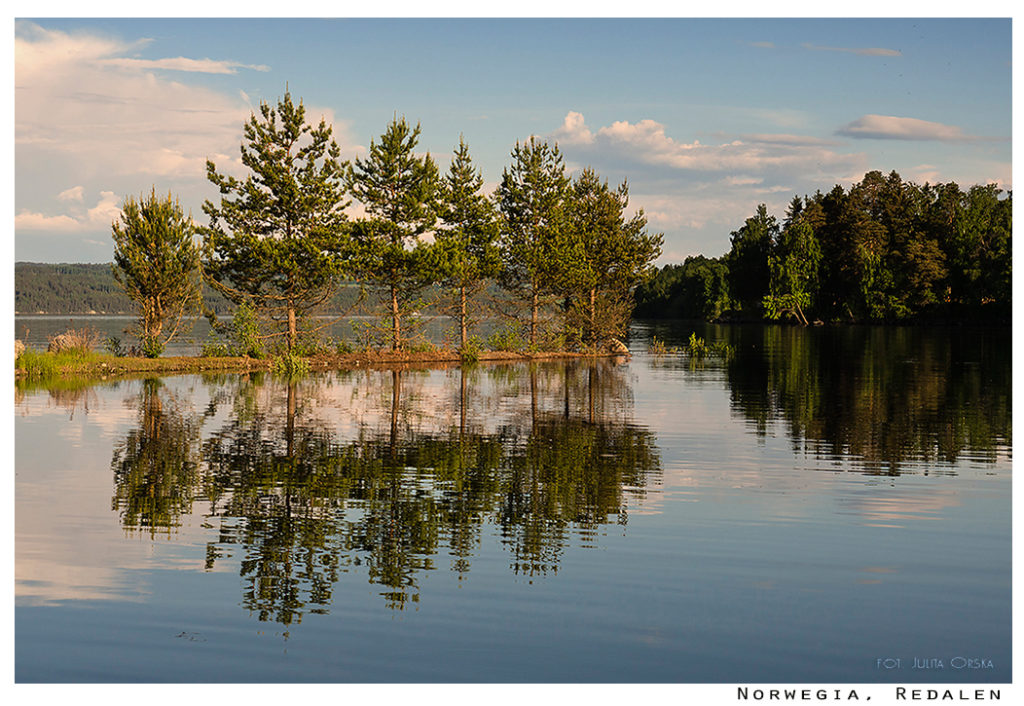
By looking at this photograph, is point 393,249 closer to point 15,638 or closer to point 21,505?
point 21,505

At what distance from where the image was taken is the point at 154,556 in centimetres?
1054

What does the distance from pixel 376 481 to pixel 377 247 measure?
26959 mm

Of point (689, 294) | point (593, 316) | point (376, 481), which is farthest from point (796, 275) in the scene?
point (376, 481)

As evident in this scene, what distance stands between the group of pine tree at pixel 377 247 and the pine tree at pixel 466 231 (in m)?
0.06

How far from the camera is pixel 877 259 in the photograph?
108m

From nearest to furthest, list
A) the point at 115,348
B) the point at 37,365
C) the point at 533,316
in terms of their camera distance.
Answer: the point at 37,365
the point at 115,348
the point at 533,316

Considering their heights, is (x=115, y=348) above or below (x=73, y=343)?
below

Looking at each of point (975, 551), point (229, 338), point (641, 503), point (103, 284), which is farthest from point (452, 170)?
point (103, 284)

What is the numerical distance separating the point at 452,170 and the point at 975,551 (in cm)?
3649

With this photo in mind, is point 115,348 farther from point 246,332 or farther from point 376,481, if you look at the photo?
point 376,481

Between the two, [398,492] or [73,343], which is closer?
[398,492]

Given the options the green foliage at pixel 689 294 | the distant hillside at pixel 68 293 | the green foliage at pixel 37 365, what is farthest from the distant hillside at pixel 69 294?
the green foliage at pixel 37 365

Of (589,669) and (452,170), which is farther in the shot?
(452,170)
